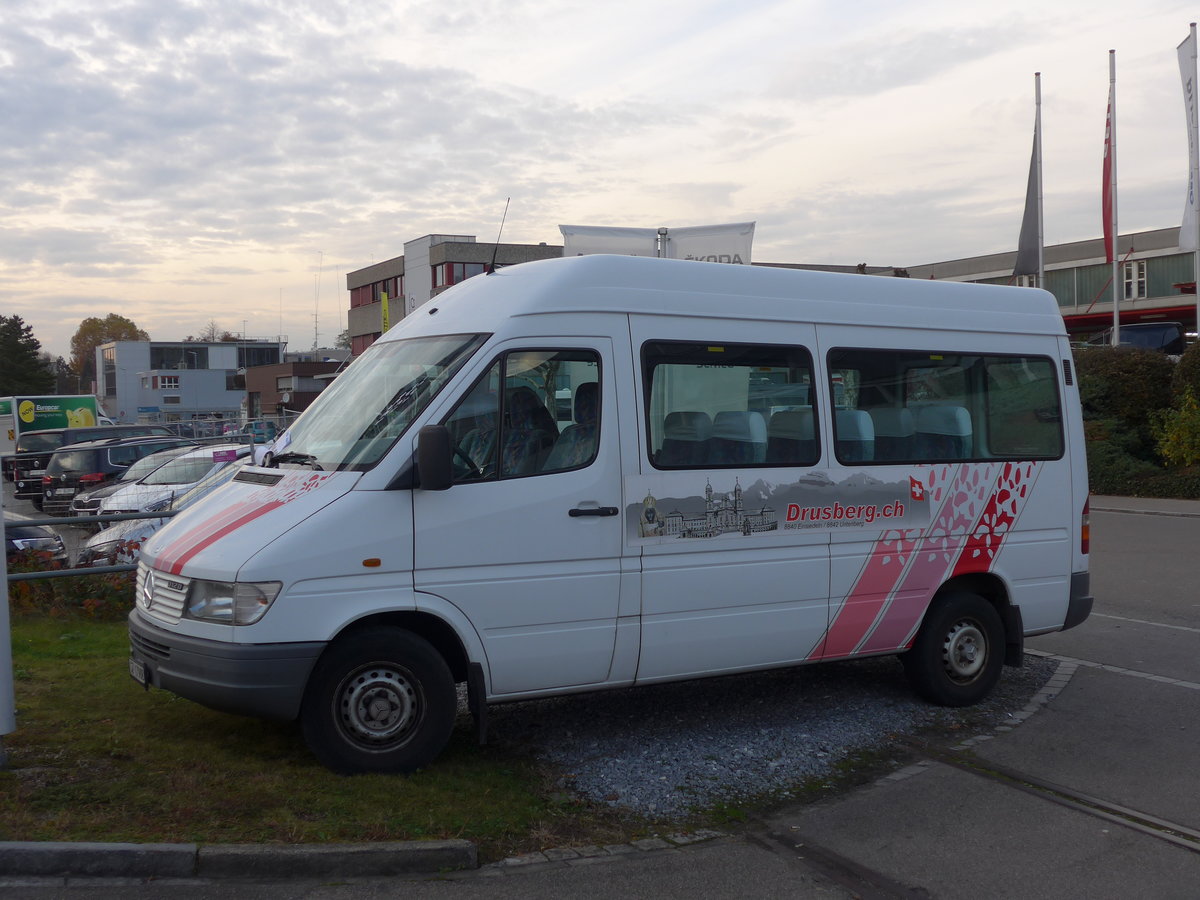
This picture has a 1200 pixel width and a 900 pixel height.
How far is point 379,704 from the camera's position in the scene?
550 centimetres

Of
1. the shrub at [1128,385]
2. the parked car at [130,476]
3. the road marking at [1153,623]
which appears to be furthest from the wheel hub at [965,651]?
the shrub at [1128,385]

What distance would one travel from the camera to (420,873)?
4.60 meters

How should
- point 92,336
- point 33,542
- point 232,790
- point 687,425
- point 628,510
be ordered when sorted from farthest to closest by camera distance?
point 92,336
point 33,542
point 687,425
point 628,510
point 232,790

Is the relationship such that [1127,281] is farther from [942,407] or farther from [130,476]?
[942,407]

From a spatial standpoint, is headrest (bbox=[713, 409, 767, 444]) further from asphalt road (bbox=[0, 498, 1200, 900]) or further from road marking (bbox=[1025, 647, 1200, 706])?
road marking (bbox=[1025, 647, 1200, 706])

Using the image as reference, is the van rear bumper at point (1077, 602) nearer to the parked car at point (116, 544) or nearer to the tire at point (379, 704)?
the tire at point (379, 704)

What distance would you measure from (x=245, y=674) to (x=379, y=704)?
686mm

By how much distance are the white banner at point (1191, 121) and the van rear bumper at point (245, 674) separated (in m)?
26.1

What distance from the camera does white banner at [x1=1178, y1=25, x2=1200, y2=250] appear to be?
2509 centimetres

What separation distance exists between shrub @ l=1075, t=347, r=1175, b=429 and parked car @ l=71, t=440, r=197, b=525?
1865 cm

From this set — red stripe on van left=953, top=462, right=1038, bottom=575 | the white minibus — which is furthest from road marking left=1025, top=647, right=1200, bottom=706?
red stripe on van left=953, top=462, right=1038, bottom=575

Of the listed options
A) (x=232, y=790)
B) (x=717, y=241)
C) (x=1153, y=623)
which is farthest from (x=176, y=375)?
(x=232, y=790)

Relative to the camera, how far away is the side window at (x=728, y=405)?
621cm

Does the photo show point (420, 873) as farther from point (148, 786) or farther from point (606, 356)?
point (606, 356)
